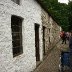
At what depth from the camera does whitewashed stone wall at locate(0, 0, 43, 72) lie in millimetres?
6672

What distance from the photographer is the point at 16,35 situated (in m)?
8.51

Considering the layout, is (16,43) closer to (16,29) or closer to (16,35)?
(16,35)

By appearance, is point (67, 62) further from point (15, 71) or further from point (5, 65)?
point (5, 65)

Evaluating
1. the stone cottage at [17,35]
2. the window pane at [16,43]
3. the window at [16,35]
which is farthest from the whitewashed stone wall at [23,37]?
the window pane at [16,43]

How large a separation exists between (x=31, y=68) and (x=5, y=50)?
148 inches

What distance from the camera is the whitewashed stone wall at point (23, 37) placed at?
667 cm

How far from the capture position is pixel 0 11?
21.2ft

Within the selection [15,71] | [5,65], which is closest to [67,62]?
[15,71]

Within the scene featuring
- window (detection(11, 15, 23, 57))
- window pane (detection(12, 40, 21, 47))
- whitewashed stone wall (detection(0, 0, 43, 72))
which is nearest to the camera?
whitewashed stone wall (detection(0, 0, 43, 72))

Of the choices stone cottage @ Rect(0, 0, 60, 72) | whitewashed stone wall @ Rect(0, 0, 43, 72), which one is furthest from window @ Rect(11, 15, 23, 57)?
whitewashed stone wall @ Rect(0, 0, 43, 72)

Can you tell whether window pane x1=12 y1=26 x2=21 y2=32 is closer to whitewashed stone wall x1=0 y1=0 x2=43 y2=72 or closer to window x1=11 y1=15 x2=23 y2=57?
window x1=11 y1=15 x2=23 y2=57

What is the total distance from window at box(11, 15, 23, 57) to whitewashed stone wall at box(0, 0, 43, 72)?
0.18 m

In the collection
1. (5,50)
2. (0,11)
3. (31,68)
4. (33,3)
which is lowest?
(31,68)

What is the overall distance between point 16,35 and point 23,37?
2.09 feet
